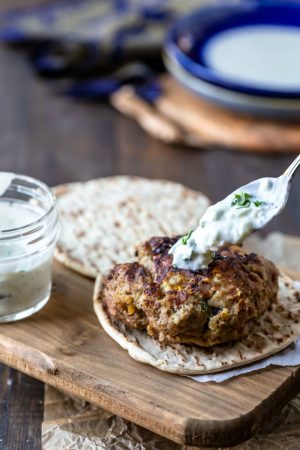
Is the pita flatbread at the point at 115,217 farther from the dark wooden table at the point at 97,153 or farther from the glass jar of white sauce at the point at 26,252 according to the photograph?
the dark wooden table at the point at 97,153

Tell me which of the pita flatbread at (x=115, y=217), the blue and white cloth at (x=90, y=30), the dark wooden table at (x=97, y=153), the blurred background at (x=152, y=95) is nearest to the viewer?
the pita flatbread at (x=115, y=217)

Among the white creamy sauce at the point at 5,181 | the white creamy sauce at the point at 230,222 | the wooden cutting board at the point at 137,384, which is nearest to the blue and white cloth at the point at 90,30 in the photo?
the white creamy sauce at the point at 5,181

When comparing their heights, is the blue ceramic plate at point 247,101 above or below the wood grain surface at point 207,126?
above

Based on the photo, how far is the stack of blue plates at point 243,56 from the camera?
5648 mm

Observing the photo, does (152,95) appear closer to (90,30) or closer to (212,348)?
(90,30)

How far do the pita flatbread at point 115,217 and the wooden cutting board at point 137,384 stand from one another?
438 millimetres

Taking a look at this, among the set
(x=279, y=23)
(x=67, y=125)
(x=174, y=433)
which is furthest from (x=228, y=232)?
(x=279, y=23)

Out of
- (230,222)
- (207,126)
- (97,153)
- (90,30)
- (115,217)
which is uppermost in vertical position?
(230,222)

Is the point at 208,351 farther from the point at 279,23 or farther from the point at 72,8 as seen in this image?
the point at 72,8

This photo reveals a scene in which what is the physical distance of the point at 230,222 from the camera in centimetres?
328

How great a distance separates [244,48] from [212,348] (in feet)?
11.2

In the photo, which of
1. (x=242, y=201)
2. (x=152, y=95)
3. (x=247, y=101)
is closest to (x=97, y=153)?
(x=152, y=95)

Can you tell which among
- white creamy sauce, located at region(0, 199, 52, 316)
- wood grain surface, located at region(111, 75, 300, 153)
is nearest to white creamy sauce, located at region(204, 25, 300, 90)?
wood grain surface, located at region(111, 75, 300, 153)

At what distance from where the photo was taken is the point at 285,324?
3486 mm
